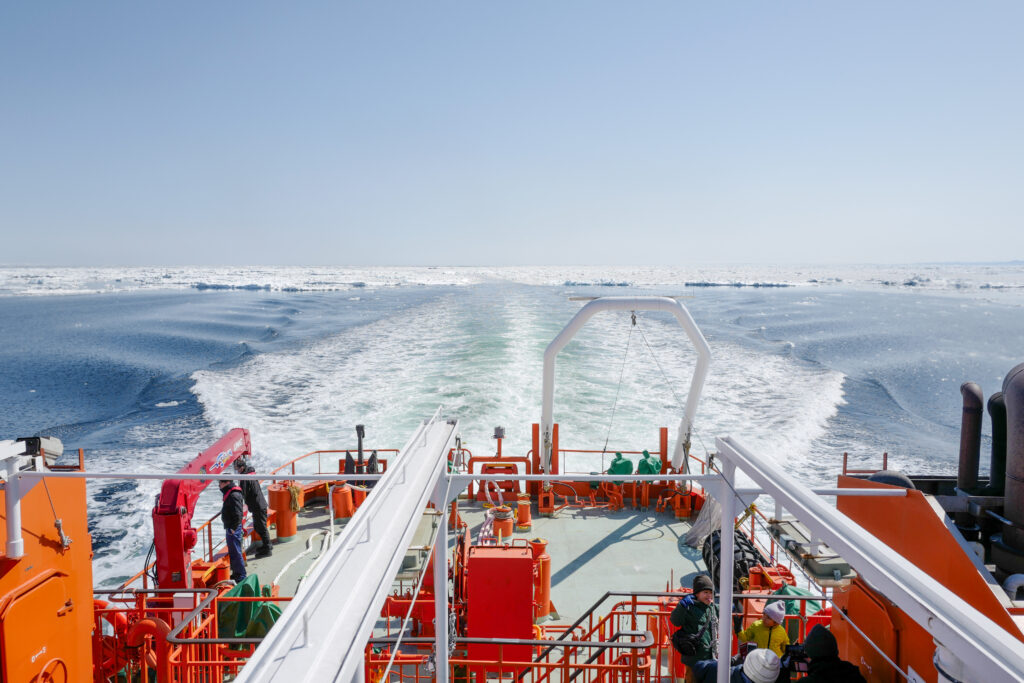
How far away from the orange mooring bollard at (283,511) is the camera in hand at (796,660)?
7513 millimetres

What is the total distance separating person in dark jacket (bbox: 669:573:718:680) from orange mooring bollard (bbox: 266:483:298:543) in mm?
6691

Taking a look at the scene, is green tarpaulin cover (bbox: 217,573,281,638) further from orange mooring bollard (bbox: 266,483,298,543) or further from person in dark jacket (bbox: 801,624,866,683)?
person in dark jacket (bbox: 801,624,866,683)

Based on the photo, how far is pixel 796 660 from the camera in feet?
13.6

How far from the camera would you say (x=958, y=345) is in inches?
1596

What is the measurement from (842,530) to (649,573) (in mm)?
6592

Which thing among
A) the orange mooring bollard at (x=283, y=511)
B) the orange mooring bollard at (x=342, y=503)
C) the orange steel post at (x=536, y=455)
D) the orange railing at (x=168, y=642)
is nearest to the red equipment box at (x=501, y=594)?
the orange railing at (x=168, y=642)

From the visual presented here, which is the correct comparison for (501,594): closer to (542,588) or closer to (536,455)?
(542,588)

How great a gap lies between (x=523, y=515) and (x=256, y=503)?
410cm

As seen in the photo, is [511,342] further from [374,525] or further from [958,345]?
[958,345]

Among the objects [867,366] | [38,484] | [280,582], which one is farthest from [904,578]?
Answer: [867,366]

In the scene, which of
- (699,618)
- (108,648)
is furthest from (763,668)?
(108,648)

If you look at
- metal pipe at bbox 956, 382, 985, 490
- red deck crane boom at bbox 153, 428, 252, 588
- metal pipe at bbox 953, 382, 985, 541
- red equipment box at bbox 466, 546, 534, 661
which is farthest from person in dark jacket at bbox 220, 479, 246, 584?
metal pipe at bbox 956, 382, 985, 490

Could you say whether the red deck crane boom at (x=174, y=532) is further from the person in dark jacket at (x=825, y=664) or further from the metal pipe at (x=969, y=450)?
the metal pipe at (x=969, y=450)

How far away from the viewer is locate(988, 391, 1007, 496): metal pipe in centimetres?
477
